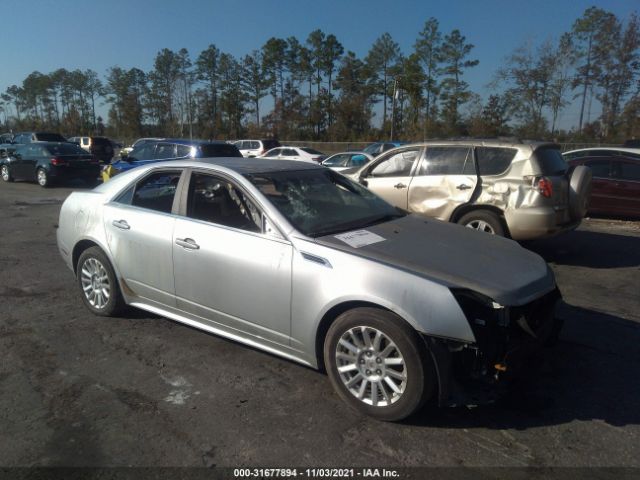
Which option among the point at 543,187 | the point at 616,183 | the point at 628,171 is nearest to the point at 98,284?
the point at 543,187

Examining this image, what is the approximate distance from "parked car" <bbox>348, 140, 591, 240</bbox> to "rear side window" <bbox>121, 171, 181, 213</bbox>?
3.92m

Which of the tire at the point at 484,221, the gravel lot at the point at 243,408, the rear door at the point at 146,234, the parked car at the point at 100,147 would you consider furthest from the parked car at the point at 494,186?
the parked car at the point at 100,147

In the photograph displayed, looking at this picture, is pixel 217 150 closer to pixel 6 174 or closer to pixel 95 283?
pixel 95 283

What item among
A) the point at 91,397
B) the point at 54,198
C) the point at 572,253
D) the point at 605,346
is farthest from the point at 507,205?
the point at 54,198

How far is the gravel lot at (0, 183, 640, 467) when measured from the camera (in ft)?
8.95


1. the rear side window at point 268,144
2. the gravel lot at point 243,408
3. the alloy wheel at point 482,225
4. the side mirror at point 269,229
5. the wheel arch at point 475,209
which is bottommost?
the gravel lot at point 243,408

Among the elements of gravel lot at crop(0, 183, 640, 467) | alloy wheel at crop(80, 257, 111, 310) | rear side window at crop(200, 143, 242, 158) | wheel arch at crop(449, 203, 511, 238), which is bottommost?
gravel lot at crop(0, 183, 640, 467)

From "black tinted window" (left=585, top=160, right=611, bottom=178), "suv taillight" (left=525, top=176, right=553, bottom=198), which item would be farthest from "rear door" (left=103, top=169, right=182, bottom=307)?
"black tinted window" (left=585, top=160, right=611, bottom=178)

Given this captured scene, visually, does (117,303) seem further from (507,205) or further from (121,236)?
(507,205)

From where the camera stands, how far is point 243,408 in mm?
3184

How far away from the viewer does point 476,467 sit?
2.61 metres

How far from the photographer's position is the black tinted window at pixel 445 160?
6996 millimetres

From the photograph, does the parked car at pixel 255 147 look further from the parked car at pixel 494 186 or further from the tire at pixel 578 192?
the tire at pixel 578 192

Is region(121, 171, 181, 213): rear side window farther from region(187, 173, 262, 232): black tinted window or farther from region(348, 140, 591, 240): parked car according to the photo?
region(348, 140, 591, 240): parked car
